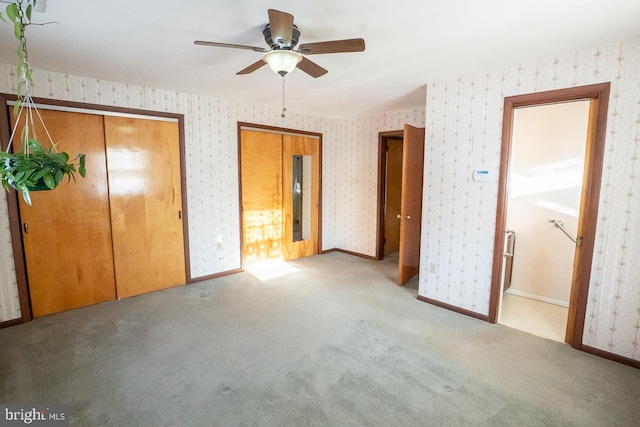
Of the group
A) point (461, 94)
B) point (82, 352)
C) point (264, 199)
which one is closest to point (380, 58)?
point (461, 94)

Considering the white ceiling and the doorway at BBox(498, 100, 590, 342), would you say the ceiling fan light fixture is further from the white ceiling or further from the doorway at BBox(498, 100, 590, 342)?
the doorway at BBox(498, 100, 590, 342)

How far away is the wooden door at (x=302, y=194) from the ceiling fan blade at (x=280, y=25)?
3143mm

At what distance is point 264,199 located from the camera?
15.9 ft

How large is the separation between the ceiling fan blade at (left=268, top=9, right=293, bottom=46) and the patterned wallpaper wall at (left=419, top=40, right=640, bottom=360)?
79.3 inches

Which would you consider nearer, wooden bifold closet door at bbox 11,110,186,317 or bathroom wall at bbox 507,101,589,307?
wooden bifold closet door at bbox 11,110,186,317

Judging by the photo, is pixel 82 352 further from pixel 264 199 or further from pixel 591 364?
pixel 591 364

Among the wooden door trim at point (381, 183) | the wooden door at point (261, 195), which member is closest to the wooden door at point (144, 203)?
the wooden door at point (261, 195)

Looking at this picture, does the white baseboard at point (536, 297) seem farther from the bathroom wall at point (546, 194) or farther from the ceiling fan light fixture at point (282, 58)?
the ceiling fan light fixture at point (282, 58)

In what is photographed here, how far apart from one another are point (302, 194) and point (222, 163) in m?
1.59

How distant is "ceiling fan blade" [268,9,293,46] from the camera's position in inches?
65.1

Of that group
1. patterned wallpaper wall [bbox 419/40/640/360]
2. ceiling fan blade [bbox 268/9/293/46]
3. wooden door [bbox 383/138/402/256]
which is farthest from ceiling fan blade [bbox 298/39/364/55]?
wooden door [bbox 383/138/402/256]

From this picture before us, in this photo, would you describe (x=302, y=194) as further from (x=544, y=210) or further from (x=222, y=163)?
(x=544, y=210)

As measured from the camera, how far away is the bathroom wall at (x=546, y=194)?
339 centimetres

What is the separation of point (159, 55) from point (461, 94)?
275cm
